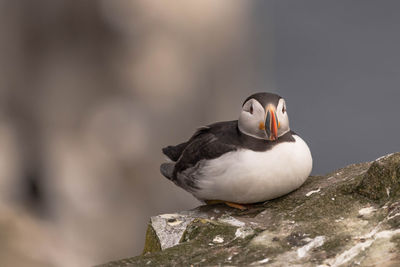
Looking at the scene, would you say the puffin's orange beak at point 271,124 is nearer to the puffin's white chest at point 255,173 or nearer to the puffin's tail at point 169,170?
the puffin's white chest at point 255,173

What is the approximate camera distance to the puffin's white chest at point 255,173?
2420 millimetres

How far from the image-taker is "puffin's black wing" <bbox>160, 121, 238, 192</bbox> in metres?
2.52

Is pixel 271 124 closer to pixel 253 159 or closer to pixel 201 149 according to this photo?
pixel 253 159

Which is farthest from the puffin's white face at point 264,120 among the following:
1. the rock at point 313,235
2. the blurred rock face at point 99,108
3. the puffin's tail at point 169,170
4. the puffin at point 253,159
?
the blurred rock face at point 99,108

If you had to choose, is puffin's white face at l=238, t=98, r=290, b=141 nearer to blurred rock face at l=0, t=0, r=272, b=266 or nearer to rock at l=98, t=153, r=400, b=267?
rock at l=98, t=153, r=400, b=267

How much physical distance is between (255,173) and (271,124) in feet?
Answer: 0.65

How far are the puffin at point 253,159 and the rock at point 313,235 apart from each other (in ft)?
0.73

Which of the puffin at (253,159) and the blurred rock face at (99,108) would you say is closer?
the puffin at (253,159)

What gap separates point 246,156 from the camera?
2422mm

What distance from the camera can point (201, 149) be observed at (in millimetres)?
2582

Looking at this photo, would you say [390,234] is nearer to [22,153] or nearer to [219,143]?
[219,143]

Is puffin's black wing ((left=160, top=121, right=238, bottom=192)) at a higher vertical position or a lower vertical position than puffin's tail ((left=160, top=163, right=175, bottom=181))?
higher

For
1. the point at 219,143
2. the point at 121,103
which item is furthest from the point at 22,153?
the point at 219,143

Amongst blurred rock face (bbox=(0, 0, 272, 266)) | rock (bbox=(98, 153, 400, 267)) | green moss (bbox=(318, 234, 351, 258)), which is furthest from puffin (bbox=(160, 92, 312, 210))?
blurred rock face (bbox=(0, 0, 272, 266))
